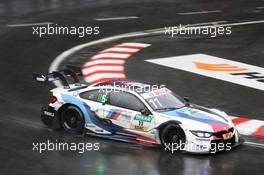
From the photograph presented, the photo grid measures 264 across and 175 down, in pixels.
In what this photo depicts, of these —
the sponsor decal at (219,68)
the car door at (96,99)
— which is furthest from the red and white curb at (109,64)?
the car door at (96,99)

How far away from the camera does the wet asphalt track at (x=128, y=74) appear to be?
15.1m

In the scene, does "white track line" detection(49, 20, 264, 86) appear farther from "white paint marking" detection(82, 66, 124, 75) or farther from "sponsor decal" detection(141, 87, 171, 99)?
"sponsor decal" detection(141, 87, 171, 99)

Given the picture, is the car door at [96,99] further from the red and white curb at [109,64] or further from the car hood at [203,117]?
the red and white curb at [109,64]

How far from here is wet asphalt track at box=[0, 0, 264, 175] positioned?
15.1 metres

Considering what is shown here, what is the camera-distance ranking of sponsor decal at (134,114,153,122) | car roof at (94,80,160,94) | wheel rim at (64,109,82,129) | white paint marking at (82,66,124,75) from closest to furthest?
sponsor decal at (134,114,153,122) → car roof at (94,80,160,94) → wheel rim at (64,109,82,129) → white paint marking at (82,66,124,75)

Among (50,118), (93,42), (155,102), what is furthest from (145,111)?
(93,42)

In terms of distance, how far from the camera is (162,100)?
17.0 meters

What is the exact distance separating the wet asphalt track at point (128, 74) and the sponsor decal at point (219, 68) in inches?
21.7

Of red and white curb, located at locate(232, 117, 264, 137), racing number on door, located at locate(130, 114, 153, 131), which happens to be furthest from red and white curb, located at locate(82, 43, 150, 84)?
racing number on door, located at locate(130, 114, 153, 131)

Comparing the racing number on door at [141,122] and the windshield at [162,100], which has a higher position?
the windshield at [162,100]

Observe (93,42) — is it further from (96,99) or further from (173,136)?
(173,136)

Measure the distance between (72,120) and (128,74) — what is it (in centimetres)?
592

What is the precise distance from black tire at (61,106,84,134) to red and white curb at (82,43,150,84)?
4801 mm

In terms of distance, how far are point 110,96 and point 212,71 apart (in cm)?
749
